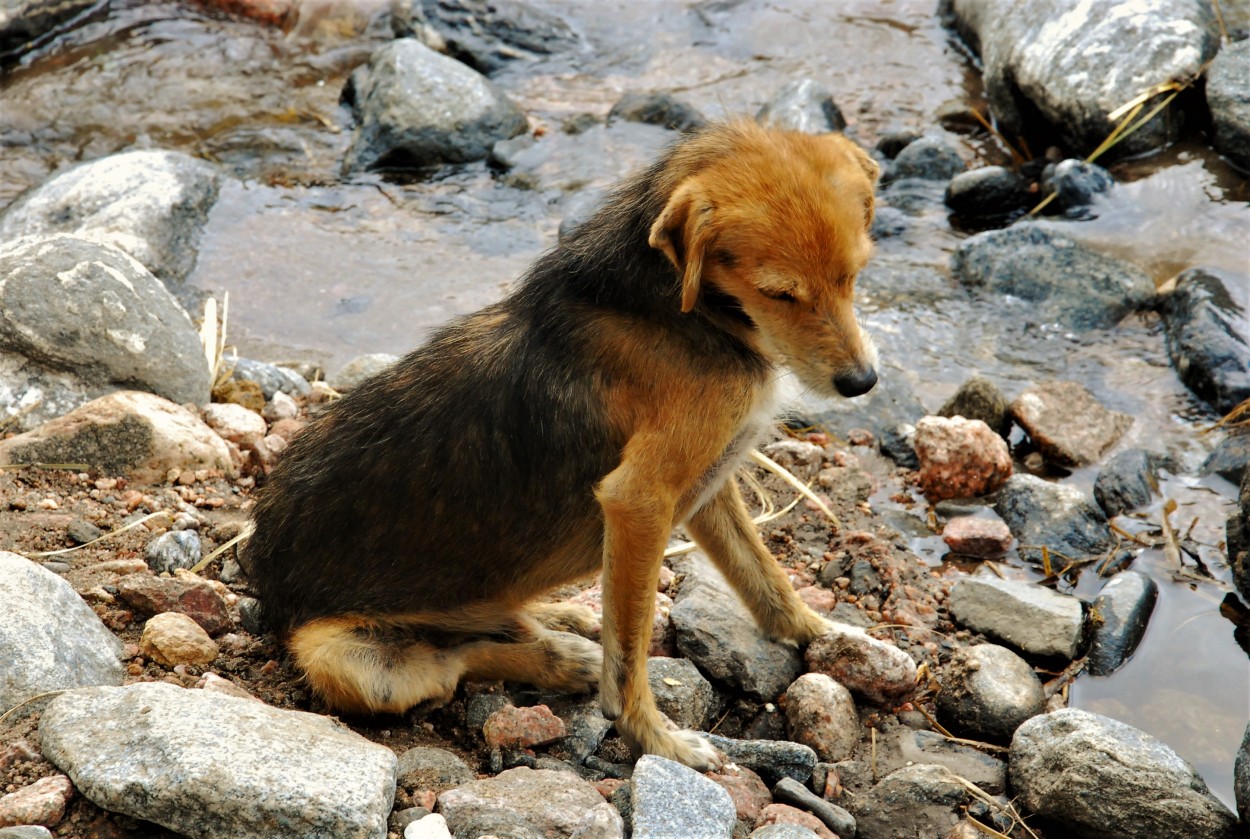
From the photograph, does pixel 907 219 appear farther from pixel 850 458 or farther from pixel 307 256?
pixel 307 256

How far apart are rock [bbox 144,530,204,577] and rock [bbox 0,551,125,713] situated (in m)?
0.79

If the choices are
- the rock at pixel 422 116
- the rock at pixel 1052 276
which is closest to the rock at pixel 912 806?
the rock at pixel 1052 276

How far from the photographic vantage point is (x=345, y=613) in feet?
15.3

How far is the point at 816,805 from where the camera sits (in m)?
4.30

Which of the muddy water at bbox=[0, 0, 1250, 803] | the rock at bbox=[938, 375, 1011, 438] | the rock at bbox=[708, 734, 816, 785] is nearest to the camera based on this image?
the rock at bbox=[708, 734, 816, 785]

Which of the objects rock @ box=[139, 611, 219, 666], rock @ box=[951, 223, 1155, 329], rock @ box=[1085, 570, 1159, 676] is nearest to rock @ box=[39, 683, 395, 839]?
rock @ box=[139, 611, 219, 666]

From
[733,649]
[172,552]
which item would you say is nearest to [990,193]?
[733,649]

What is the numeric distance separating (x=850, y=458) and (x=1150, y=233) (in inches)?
148

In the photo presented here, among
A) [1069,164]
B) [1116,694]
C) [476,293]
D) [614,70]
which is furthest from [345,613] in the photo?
[614,70]

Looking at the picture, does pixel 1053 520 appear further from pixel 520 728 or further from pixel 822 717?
pixel 520 728

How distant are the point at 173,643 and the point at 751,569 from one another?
2.47 m

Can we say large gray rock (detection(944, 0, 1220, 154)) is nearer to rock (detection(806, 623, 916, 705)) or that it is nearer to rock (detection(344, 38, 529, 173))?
rock (detection(344, 38, 529, 173))

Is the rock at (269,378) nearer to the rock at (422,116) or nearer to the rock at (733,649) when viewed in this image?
the rock at (733,649)

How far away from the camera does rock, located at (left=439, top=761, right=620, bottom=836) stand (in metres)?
3.66
